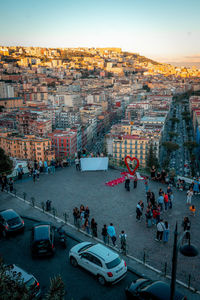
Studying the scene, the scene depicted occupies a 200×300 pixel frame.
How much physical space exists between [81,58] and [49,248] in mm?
200122

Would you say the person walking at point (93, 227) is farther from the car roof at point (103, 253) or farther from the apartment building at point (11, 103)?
the apartment building at point (11, 103)

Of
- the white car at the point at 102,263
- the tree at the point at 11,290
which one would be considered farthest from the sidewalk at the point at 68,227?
the tree at the point at 11,290

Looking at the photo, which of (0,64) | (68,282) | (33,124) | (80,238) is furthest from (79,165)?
(0,64)

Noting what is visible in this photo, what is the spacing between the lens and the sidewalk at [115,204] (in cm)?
727

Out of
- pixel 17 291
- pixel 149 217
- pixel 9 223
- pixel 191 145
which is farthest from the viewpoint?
pixel 191 145

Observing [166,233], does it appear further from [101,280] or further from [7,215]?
[7,215]

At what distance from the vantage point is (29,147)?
44.3 metres

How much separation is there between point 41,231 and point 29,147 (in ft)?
125

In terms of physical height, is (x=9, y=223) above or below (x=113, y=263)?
below

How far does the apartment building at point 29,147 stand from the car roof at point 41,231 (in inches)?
1419

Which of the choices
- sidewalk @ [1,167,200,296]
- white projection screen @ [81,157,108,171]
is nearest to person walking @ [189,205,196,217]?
sidewalk @ [1,167,200,296]

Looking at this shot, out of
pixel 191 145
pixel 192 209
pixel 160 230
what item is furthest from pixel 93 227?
pixel 191 145

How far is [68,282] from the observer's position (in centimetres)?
637

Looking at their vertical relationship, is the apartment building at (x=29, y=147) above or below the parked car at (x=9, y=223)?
below
